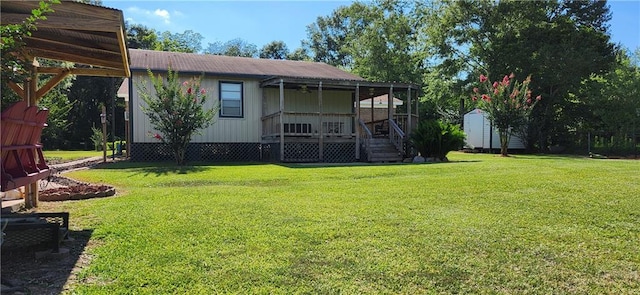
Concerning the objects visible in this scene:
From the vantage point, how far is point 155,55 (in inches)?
690

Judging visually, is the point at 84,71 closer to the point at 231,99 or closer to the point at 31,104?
the point at 31,104

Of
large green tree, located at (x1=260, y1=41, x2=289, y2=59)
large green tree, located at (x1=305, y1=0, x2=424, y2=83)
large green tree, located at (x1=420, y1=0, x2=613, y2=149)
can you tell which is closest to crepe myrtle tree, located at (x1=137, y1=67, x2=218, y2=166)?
large green tree, located at (x1=420, y1=0, x2=613, y2=149)


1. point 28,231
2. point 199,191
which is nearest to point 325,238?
point 28,231

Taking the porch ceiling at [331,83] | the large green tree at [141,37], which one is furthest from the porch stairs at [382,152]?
the large green tree at [141,37]

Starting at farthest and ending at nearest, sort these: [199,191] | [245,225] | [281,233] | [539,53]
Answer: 1. [539,53]
2. [199,191]
3. [245,225]
4. [281,233]

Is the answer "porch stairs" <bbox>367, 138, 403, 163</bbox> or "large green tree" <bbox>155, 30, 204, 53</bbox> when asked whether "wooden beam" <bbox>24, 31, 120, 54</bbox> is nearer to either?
"porch stairs" <bbox>367, 138, 403, 163</bbox>

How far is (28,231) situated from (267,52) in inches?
2035

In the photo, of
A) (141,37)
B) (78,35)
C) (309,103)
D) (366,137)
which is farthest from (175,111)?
(141,37)

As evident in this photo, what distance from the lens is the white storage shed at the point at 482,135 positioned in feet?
78.6

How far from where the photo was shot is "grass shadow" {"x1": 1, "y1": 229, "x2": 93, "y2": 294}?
291 cm

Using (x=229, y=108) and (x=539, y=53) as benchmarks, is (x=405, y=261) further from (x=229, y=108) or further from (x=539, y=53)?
(x=539, y=53)

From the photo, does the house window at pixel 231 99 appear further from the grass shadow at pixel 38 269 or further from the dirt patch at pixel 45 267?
the grass shadow at pixel 38 269

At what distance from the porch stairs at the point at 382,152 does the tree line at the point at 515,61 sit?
487 inches

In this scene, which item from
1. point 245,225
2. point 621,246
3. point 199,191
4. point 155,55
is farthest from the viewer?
point 155,55
